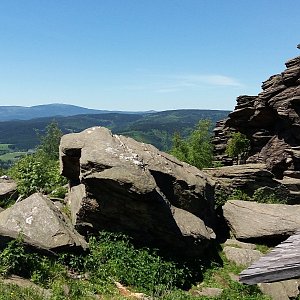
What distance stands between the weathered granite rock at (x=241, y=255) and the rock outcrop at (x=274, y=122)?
19469mm

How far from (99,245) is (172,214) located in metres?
4.05

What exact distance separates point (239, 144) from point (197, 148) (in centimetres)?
1314

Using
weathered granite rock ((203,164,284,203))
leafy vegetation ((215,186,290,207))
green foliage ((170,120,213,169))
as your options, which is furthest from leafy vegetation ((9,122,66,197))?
green foliage ((170,120,213,169))

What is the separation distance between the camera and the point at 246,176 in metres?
30.5

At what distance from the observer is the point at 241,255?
20328mm

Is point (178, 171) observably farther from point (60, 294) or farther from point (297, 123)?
point (297, 123)

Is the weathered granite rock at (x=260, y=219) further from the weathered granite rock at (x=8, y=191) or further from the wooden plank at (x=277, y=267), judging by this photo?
the wooden plank at (x=277, y=267)

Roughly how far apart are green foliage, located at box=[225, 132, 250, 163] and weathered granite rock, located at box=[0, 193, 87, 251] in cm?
3064

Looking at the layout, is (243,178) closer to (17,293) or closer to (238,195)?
(238,195)

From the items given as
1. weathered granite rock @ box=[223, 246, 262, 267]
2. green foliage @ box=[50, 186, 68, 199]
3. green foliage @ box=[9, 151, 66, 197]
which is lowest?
weathered granite rock @ box=[223, 246, 262, 267]

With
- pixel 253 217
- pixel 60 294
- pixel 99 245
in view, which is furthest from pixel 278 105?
pixel 60 294

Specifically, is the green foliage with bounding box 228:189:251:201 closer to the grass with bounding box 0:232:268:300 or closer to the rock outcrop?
the grass with bounding box 0:232:268:300

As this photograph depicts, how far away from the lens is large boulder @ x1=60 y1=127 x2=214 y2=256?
17859mm

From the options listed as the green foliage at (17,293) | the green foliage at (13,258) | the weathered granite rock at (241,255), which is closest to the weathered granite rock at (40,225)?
the green foliage at (13,258)
